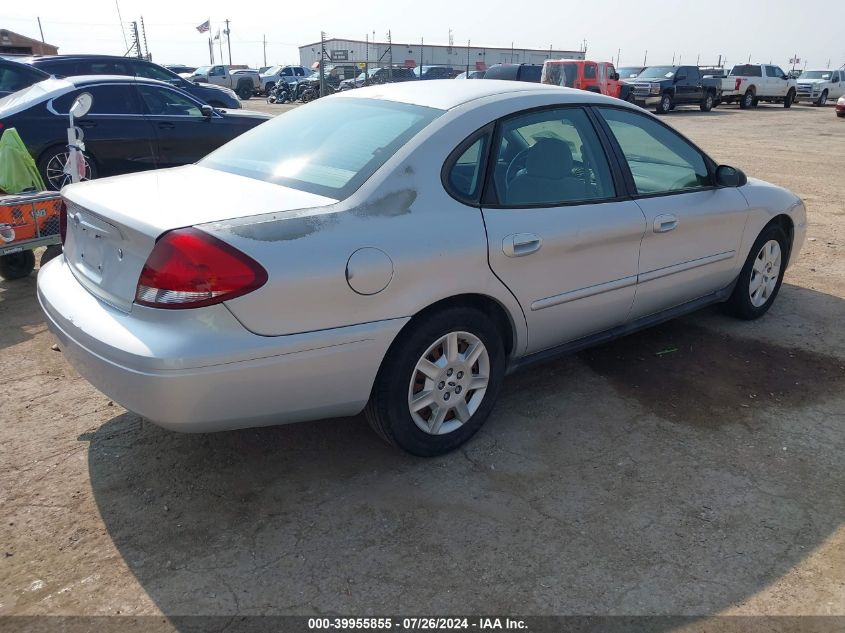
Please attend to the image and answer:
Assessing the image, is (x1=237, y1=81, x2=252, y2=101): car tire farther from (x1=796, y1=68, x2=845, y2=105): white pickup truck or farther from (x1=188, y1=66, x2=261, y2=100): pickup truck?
(x1=796, y1=68, x2=845, y2=105): white pickup truck

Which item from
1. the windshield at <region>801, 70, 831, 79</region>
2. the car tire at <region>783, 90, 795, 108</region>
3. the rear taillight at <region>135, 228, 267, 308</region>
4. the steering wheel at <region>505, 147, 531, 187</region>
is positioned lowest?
the car tire at <region>783, 90, 795, 108</region>

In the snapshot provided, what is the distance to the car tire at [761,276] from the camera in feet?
15.5

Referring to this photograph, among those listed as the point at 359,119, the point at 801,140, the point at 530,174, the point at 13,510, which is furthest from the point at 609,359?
the point at 801,140

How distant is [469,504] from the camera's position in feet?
9.50

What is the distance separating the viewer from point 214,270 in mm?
2449

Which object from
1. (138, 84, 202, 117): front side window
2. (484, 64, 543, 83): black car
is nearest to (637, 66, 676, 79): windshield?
(484, 64, 543, 83): black car

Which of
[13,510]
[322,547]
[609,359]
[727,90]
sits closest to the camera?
[322,547]

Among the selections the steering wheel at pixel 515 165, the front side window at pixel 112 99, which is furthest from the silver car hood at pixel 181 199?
the front side window at pixel 112 99

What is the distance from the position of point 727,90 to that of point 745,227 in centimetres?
2980

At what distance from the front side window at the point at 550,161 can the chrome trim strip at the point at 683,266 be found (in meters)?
0.54

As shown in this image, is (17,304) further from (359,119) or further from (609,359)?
(609,359)

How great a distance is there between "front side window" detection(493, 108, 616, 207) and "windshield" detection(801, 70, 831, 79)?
3629 cm

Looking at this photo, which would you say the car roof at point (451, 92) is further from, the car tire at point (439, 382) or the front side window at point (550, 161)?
the car tire at point (439, 382)

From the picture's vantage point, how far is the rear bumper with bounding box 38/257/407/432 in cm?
244
